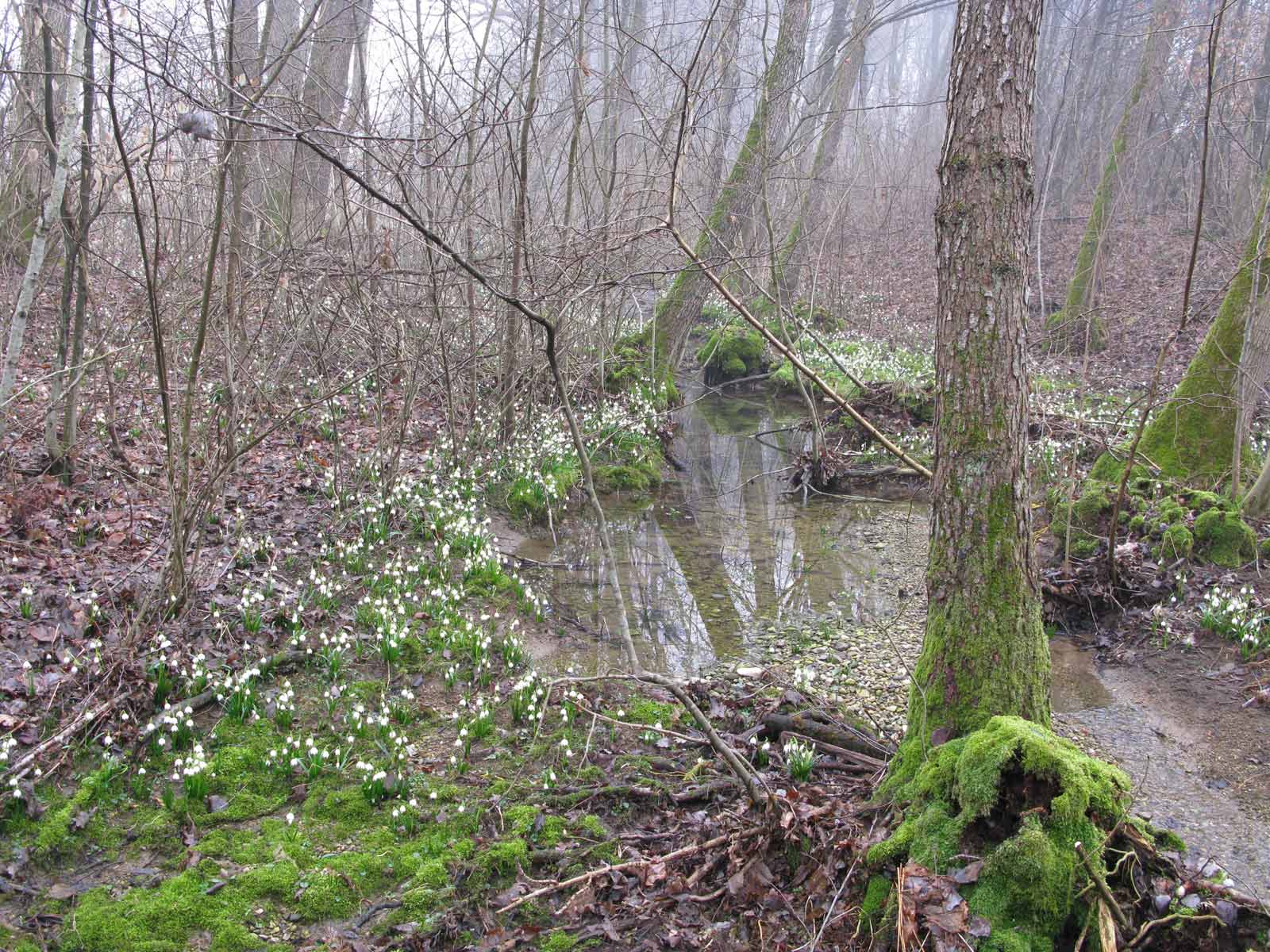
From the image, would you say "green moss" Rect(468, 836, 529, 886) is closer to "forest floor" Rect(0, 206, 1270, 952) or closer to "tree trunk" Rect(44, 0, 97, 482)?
"forest floor" Rect(0, 206, 1270, 952)

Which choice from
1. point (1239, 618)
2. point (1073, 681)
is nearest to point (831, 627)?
point (1073, 681)

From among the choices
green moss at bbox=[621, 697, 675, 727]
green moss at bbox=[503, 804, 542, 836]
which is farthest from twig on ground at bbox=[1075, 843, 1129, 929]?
green moss at bbox=[621, 697, 675, 727]

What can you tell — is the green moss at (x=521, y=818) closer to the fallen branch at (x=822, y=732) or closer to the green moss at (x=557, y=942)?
the green moss at (x=557, y=942)

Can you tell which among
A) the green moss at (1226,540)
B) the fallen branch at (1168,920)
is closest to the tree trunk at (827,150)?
the green moss at (1226,540)

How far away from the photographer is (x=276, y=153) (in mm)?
10148

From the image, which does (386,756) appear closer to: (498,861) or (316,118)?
(498,861)

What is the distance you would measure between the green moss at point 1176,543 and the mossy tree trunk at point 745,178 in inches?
187

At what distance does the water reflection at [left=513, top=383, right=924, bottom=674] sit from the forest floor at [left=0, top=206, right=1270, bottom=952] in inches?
22.2

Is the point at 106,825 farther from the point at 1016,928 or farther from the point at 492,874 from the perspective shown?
the point at 1016,928

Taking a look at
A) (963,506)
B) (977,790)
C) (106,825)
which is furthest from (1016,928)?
(106,825)

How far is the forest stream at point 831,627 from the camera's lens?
4.78 m

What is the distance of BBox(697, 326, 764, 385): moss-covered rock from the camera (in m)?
15.9

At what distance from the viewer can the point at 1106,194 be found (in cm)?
1619

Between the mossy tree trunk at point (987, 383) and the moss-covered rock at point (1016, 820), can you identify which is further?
the mossy tree trunk at point (987, 383)
